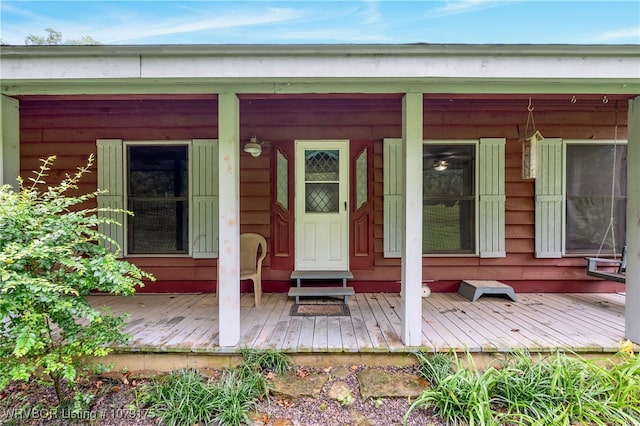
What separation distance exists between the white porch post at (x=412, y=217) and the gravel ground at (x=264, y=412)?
20.2 inches

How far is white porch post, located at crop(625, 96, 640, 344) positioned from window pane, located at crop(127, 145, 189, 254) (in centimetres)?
434

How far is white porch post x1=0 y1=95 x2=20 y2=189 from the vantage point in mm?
2324

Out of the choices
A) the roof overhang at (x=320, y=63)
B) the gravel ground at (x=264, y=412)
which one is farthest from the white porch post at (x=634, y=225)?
the gravel ground at (x=264, y=412)

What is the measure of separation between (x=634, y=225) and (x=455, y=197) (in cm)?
173

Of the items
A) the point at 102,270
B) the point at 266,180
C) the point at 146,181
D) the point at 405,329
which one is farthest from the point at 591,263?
the point at 146,181

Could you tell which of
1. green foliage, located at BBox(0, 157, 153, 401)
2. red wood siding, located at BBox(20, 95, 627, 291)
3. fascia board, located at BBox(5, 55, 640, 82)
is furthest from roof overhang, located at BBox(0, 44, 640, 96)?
red wood siding, located at BBox(20, 95, 627, 291)

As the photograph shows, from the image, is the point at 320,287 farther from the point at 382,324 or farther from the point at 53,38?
the point at 53,38

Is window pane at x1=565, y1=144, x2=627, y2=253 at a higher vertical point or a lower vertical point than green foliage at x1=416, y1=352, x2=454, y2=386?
higher

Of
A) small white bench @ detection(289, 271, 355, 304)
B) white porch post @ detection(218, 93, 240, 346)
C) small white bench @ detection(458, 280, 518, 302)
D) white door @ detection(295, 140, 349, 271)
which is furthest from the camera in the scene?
white door @ detection(295, 140, 349, 271)

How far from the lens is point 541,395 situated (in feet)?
6.27

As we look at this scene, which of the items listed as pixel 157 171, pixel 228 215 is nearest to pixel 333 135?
pixel 228 215

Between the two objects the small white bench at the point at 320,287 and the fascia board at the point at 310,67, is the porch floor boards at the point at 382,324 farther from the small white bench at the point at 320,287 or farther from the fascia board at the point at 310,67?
the fascia board at the point at 310,67

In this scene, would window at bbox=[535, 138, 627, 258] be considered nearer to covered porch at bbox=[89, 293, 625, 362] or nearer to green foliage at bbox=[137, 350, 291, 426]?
covered porch at bbox=[89, 293, 625, 362]

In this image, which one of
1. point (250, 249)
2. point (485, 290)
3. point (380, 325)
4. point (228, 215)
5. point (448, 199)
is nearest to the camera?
point (228, 215)
